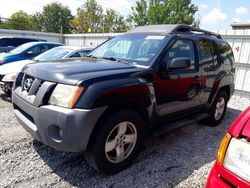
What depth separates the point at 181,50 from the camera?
12.3ft

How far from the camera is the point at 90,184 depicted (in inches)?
105

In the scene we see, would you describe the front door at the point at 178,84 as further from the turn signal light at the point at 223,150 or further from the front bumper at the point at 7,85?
the front bumper at the point at 7,85

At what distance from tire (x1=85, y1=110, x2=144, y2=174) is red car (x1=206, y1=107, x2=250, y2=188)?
1.26 m

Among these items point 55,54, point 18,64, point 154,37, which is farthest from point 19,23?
point 154,37

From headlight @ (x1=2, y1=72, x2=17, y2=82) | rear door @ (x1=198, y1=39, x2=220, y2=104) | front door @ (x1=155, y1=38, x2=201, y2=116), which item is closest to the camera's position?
front door @ (x1=155, y1=38, x2=201, y2=116)

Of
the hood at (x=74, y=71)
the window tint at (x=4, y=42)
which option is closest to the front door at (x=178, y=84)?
the hood at (x=74, y=71)

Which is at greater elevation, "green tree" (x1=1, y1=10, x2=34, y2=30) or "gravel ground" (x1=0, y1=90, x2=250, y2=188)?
"green tree" (x1=1, y1=10, x2=34, y2=30)

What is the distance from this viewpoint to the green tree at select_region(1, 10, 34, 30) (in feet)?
146

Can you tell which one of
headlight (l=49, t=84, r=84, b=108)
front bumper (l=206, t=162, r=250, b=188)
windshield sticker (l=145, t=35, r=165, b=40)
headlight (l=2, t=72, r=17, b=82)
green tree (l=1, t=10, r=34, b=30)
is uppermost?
green tree (l=1, t=10, r=34, b=30)

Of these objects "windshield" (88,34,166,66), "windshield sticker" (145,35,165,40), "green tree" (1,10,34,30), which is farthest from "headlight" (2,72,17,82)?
"green tree" (1,10,34,30)

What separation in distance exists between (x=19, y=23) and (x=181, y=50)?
168ft

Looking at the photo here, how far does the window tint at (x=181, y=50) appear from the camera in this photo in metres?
3.41

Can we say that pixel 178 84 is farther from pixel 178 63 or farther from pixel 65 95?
pixel 65 95

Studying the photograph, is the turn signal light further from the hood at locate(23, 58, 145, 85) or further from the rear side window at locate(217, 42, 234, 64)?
the rear side window at locate(217, 42, 234, 64)
